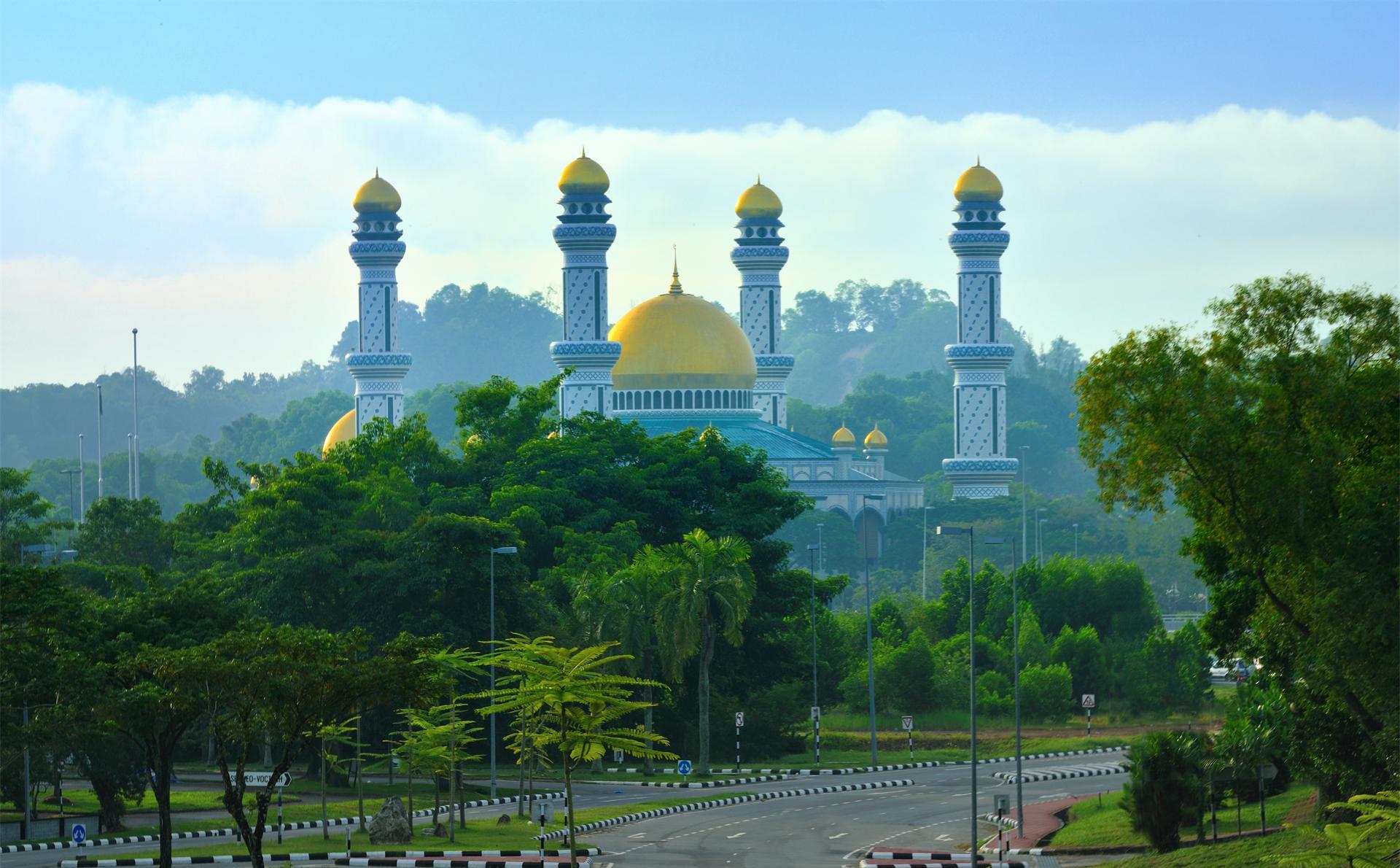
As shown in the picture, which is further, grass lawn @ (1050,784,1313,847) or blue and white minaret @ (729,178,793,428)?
blue and white minaret @ (729,178,793,428)

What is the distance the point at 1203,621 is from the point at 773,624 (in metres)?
23.4

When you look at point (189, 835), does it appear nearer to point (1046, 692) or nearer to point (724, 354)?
point (1046, 692)

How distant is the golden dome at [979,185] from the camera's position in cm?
11869

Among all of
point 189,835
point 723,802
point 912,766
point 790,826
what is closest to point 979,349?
point 912,766

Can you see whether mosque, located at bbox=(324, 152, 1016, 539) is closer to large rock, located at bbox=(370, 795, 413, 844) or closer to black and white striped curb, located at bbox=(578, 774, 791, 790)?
black and white striped curb, located at bbox=(578, 774, 791, 790)

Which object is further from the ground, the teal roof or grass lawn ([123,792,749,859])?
the teal roof

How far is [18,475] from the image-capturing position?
6819 cm

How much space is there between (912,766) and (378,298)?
5654cm

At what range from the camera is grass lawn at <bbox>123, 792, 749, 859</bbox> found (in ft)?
125

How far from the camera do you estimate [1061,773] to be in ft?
174

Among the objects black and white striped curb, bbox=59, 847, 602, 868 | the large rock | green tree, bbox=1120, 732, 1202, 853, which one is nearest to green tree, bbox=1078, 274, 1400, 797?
green tree, bbox=1120, 732, 1202, 853

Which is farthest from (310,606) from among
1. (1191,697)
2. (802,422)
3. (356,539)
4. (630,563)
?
(802,422)

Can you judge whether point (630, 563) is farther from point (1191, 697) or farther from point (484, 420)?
point (1191, 697)

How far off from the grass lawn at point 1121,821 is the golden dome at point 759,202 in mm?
80931
